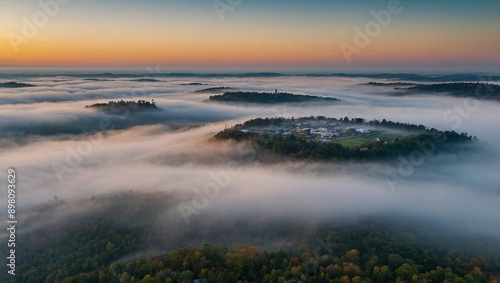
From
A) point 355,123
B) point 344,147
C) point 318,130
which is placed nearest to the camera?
point 344,147

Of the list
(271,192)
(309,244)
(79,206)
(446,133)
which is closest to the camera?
(309,244)

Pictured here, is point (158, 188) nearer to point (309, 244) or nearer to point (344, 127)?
point (309, 244)

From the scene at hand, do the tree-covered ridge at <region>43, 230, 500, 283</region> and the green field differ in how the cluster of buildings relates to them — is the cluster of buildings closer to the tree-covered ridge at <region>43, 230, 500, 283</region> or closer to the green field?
the green field

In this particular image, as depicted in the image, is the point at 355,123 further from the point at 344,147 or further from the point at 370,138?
the point at 344,147

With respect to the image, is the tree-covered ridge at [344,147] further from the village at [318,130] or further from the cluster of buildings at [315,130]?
the cluster of buildings at [315,130]

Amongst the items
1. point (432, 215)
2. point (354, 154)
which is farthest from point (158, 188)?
point (432, 215)

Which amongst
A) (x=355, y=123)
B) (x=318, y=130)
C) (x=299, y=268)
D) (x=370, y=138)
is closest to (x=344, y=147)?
(x=370, y=138)

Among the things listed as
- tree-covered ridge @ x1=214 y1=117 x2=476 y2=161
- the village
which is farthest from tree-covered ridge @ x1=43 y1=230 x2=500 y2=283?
the village
